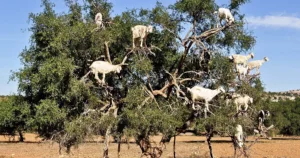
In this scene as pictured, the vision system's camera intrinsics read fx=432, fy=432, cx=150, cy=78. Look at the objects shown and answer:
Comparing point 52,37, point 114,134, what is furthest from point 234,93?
point 52,37

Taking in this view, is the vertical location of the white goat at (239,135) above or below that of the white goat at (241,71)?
below

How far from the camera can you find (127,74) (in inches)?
696

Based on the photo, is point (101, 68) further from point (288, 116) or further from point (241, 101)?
point (288, 116)

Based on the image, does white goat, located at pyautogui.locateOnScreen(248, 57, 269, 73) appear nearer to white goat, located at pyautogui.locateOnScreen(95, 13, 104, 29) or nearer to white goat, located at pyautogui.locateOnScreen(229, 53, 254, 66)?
white goat, located at pyautogui.locateOnScreen(229, 53, 254, 66)

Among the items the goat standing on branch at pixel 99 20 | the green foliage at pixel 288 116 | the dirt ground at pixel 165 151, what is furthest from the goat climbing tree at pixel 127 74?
the green foliage at pixel 288 116

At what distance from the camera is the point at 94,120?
51.0ft

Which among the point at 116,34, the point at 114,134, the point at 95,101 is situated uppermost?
the point at 116,34

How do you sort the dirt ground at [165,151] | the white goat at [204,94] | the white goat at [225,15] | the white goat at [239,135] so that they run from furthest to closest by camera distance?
the dirt ground at [165,151] → the white goat at [239,135] → the white goat at [225,15] → the white goat at [204,94]

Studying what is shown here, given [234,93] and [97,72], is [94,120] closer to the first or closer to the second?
[97,72]

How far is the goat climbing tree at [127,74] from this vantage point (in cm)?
1552

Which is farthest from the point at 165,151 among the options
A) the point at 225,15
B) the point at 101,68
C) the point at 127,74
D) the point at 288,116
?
the point at 288,116

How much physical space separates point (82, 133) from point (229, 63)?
6.32m

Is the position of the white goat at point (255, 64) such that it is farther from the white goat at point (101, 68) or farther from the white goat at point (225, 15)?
the white goat at point (101, 68)

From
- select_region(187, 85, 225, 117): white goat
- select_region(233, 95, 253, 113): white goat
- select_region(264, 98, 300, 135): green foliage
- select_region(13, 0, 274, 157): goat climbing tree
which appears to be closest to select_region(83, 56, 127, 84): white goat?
select_region(13, 0, 274, 157): goat climbing tree
